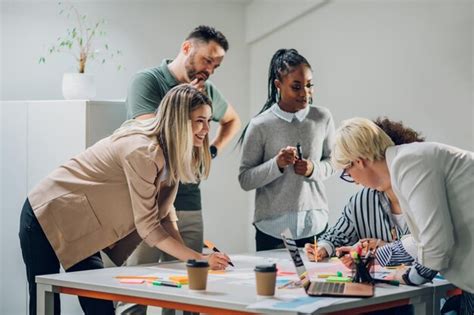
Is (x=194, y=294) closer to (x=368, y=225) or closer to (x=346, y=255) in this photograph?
(x=346, y=255)

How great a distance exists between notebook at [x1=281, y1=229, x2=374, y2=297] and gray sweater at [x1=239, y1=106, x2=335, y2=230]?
1126 millimetres

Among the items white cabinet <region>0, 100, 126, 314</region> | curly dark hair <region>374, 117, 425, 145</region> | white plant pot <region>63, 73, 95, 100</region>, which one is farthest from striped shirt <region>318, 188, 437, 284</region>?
white plant pot <region>63, 73, 95, 100</region>

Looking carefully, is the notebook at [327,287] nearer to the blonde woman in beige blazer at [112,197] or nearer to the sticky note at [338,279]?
the sticky note at [338,279]

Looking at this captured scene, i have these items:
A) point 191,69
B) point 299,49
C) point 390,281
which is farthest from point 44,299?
point 299,49

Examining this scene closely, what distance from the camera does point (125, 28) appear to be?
6.02 metres

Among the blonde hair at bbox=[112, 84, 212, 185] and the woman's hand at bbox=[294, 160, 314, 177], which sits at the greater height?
the blonde hair at bbox=[112, 84, 212, 185]

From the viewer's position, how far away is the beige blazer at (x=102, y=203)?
329 cm

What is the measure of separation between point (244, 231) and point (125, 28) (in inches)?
71.0

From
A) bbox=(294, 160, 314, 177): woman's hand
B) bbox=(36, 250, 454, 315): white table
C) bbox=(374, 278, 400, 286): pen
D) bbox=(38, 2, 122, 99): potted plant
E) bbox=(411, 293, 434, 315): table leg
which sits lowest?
bbox=(411, 293, 434, 315): table leg

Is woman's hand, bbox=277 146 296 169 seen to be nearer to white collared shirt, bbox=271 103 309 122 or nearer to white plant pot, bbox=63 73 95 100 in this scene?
white collared shirt, bbox=271 103 309 122

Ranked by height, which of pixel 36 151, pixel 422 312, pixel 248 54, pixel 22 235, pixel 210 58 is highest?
pixel 248 54

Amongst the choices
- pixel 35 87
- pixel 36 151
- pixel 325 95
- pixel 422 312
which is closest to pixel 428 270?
pixel 422 312

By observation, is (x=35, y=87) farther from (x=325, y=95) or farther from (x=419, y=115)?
(x=419, y=115)

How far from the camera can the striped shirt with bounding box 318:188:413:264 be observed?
11.4 feet
